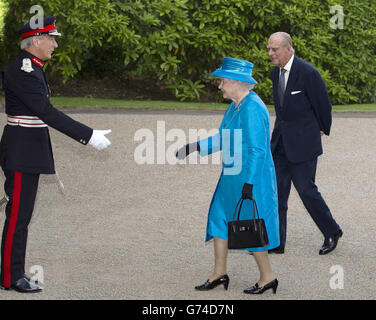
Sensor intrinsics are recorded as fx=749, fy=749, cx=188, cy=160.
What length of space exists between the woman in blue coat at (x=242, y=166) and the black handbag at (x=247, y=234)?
0.28ft

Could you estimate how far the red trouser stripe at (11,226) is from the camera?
16.4 ft

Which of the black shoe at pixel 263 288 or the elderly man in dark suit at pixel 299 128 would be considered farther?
the elderly man in dark suit at pixel 299 128

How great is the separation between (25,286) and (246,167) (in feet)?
5.49

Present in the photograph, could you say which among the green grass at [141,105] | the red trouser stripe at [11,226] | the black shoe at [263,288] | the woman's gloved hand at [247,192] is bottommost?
the green grass at [141,105]

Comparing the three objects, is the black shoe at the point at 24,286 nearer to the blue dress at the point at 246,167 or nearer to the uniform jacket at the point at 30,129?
the uniform jacket at the point at 30,129

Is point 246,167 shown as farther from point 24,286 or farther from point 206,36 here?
point 206,36

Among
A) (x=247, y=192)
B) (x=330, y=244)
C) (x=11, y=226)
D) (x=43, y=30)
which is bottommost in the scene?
(x=330, y=244)

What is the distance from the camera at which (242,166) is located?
4.93 meters

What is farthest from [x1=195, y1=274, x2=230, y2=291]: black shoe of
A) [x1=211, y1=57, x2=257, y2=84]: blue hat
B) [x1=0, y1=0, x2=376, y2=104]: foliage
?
[x1=0, y1=0, x2=376, y2=104]: foliage

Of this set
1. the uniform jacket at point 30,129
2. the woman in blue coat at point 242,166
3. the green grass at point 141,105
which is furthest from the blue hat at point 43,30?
the green grass at point 141,105

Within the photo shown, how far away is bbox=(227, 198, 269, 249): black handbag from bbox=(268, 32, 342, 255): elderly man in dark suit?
54.1 inches

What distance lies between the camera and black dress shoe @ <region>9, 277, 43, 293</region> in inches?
196

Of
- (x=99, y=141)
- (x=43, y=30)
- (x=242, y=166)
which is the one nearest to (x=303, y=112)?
(x=242, y=166)

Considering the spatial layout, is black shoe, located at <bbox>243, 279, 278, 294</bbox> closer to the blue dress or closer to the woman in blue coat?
the woman in blue coat
